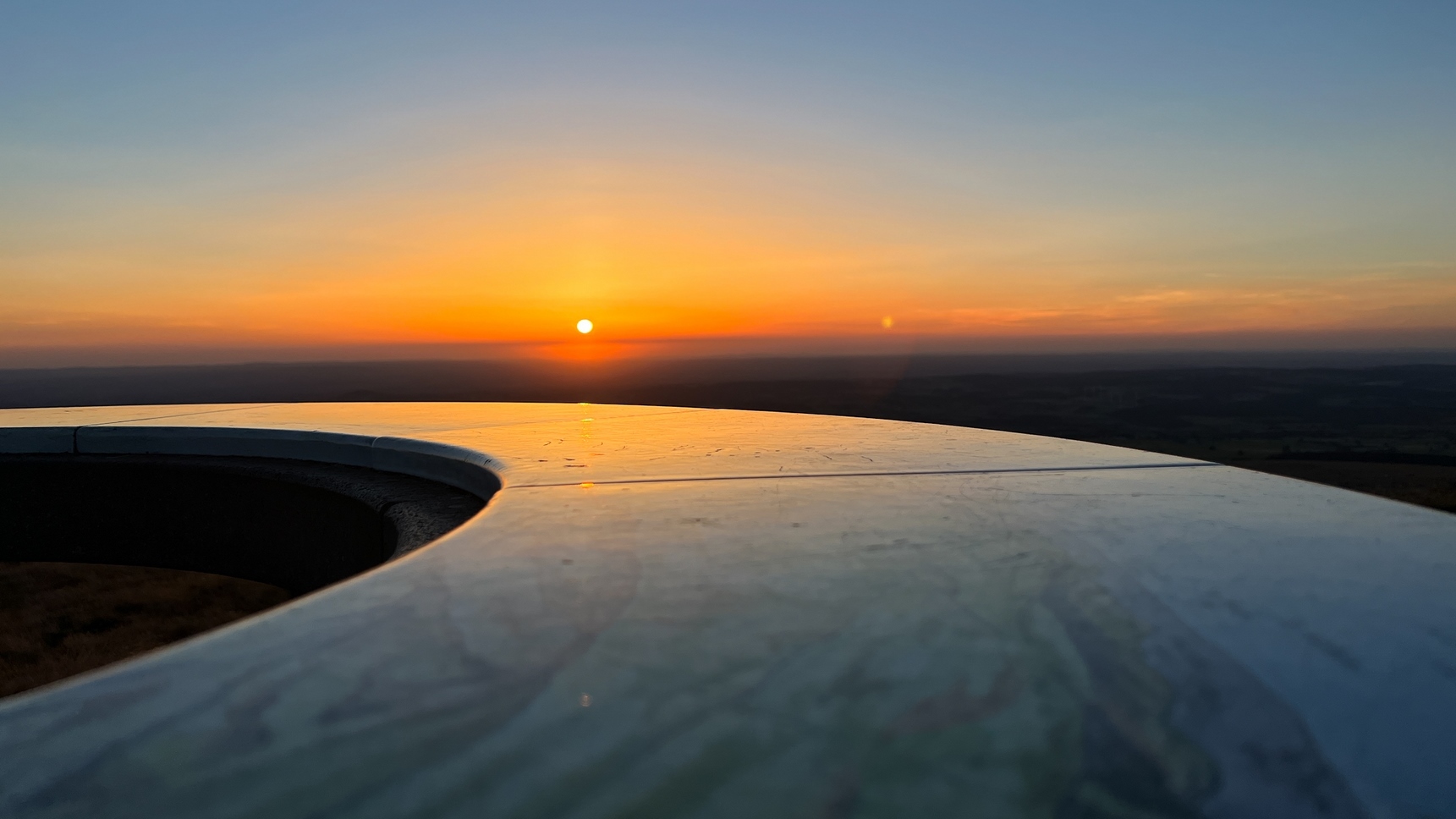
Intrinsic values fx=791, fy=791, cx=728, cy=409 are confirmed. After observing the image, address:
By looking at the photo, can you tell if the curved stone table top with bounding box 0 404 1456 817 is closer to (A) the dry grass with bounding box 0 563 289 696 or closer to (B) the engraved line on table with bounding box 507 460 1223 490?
(B) the engraved line on table with bounding box 507 460 1223 490

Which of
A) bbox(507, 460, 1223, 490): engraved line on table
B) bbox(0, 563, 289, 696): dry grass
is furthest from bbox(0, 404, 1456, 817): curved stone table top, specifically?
bbox(0, 563, 289, 696): dry grass

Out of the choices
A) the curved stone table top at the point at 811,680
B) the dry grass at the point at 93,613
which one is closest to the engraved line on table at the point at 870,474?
the curved stone table top at the point at 811,680

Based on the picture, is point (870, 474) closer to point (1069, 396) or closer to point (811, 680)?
point (811, 680)

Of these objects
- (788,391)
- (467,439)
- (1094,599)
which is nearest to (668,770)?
(1094,599)

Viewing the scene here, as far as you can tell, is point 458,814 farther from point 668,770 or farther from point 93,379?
point 93,379

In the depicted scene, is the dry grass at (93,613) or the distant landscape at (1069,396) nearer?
the dry grass at (93,613)

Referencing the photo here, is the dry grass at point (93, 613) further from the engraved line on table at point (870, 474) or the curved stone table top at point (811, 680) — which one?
the curved stone table top at point (811, 680)
